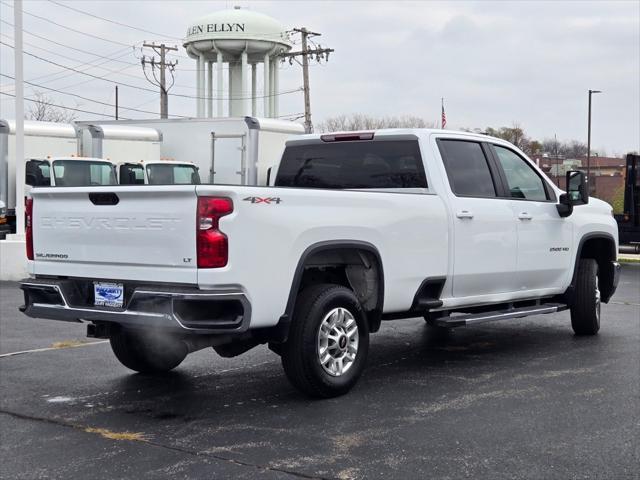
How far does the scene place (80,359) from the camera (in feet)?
27.4

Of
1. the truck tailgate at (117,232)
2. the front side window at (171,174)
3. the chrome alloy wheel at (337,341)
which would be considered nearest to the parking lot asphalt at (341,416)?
the chrome alloy wheel at (337,341)

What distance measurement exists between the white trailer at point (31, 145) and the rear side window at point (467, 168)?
16607 millimetres

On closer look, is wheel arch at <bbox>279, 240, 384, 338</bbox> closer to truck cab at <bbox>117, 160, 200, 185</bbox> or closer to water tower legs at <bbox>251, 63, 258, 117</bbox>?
truck cab at <bbox>117, 160, 200, 185</bbox>

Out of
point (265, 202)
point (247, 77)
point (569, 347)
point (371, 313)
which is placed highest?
point (247, 77)

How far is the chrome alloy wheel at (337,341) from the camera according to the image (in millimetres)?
6602

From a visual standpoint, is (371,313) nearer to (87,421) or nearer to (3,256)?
(87,421)

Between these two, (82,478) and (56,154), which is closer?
(82,478)

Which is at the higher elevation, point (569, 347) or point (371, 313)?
point (371, 313)

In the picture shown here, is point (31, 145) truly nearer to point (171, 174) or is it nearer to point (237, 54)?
point (171, 174)

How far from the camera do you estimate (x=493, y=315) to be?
8117 millimetres

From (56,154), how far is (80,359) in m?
16.3

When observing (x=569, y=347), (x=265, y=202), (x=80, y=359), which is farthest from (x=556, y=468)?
(x=80, y=359)

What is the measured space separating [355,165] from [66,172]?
1568 centimetres

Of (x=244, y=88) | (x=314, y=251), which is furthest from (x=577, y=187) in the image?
(x=244, y=88)
